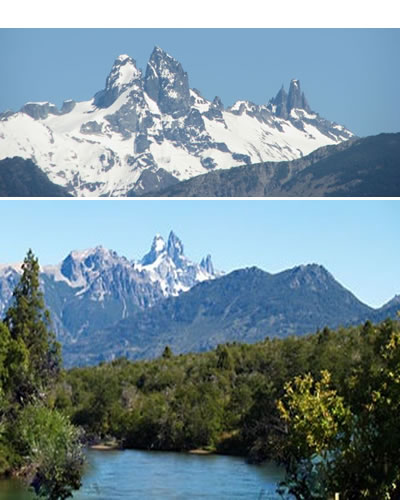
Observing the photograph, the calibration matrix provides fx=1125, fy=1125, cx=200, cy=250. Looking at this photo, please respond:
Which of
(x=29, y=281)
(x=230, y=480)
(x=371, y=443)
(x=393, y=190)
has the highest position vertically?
(x=393, y=190)

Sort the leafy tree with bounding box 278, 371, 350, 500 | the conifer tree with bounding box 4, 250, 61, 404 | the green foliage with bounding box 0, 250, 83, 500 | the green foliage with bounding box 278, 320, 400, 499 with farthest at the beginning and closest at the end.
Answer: the conifer tree with bounding box 4, 250, 61, 404, the green foliage with bounding box 0, 250, 83, 500, the leafy tree with bounding box 278, 371, 350, 500, the green foliage with bounding box 278, 320, 400, 499

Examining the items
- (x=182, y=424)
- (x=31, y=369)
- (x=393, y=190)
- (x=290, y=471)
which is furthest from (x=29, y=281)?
(x=393, y=190)

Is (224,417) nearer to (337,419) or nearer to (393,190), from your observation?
(337,419)

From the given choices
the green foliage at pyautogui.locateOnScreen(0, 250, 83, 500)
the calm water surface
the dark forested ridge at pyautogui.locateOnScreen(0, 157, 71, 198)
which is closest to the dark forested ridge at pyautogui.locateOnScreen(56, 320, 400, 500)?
the calm water surface

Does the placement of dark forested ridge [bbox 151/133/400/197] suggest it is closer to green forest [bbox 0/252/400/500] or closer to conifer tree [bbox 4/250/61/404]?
green forest [bbox 0/252/400/500]

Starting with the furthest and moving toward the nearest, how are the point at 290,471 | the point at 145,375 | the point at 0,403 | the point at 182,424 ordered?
the point at 145,375
the point at 182,424
the point at 0,403
the point at 290,471

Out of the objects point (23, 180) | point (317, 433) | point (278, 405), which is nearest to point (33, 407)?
point (278, 405)
